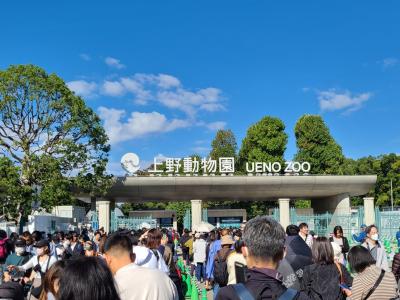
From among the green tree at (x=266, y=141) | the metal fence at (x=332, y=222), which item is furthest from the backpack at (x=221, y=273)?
the green tree at (x=266, y=141)

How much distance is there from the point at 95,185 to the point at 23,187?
18.3ft

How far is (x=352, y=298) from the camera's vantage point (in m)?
5.11

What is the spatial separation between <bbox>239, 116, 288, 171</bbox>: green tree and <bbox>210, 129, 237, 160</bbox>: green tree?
10.8m

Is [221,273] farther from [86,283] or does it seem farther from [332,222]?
[332,222]

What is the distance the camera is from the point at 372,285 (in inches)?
196

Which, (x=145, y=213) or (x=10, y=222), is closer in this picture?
(x=10, y=222)

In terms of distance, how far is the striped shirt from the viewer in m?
4.96

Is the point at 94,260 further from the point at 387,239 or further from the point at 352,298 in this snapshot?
the point at 387,239

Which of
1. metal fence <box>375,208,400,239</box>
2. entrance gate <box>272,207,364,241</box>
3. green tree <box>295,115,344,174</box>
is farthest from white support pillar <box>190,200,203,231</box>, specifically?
green tree <box>295,115,344,174</box>

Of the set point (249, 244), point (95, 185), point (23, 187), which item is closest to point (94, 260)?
point (249, 244)

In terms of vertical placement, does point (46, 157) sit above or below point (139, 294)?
above

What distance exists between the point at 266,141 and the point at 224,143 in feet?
48.7

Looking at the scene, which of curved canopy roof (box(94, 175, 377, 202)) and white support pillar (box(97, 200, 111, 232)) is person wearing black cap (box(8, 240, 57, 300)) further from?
curved canopy roof (box(94, 175, 377, 202))

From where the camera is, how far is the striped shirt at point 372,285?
4965 mm
